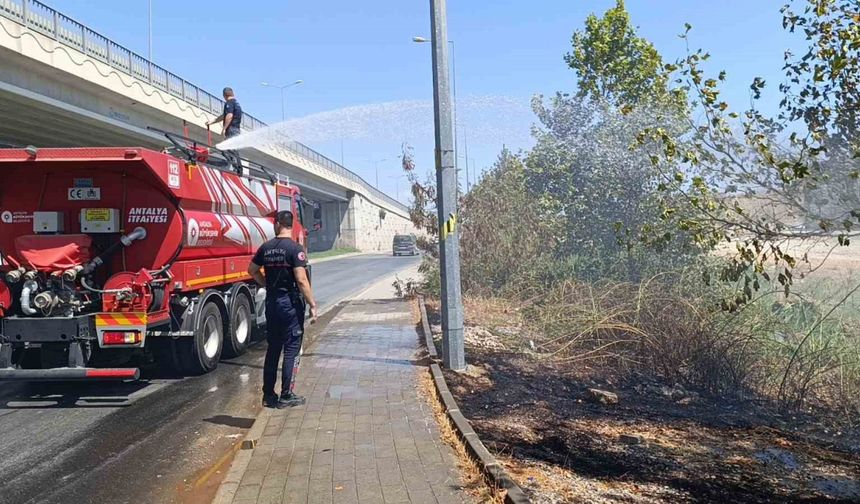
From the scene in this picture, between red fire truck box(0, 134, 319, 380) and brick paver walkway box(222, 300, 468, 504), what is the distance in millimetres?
1777

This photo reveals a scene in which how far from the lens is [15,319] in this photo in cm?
720

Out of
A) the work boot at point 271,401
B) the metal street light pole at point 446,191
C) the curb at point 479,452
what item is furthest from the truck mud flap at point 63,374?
the metal street light pole at point 446,191

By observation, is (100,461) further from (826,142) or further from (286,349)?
(826,142)

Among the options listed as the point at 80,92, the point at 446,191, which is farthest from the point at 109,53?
the point at 446,191

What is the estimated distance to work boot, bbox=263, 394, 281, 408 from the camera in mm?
6391

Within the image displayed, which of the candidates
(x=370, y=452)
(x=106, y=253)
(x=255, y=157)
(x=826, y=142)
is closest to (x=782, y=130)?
(x=826, y=142)

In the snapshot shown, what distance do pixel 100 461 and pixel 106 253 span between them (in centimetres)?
301

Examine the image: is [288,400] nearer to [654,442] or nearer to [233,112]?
[654,442]

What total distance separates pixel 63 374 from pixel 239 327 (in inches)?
129

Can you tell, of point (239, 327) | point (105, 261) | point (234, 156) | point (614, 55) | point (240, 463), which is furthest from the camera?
point (614, 55)

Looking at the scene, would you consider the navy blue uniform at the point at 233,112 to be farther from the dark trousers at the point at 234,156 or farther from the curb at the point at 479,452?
the curb at the point at 479,452

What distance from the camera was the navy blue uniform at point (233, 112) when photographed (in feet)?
39.0

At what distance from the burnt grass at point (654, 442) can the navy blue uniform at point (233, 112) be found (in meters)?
6.42

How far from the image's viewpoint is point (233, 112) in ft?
39.3
